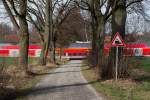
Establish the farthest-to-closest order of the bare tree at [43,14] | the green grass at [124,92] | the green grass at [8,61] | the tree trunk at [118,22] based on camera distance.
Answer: the bare tree at [43,14], the tree trunk at [118,22], the green grass at [8,61], the green grass at [124,92]

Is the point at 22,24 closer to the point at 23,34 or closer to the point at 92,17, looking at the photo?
the point at 23,34

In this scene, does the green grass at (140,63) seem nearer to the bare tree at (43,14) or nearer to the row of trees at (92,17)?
the row of trees at (92,17)

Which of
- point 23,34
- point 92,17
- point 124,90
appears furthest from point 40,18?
point 124,90

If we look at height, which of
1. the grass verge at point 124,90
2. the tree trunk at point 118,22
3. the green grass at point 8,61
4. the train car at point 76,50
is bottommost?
the train car at point 76,50

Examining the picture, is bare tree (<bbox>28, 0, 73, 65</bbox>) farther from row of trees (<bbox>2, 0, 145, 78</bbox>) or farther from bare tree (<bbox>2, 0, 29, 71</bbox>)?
bare tree (<bbox>2, 0, 29, 71</bbox>)

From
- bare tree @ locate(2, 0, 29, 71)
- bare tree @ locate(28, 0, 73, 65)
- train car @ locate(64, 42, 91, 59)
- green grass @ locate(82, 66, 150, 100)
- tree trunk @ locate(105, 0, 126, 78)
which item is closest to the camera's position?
green grass @ locate(82, 66, 150, 100)

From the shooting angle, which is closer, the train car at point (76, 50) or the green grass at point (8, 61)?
the green grass at point (8, 61)

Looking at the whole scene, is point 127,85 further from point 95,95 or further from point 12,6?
point 12,6

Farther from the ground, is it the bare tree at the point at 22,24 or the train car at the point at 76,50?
the bare tree at the point at 22,24

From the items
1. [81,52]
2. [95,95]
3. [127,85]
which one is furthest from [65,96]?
[81,52]

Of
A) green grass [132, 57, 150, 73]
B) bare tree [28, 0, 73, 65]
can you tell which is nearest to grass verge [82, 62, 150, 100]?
green grass [132, 57, 150, 73]

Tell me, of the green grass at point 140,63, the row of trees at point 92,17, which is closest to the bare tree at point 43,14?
the row of trees at point 92,17

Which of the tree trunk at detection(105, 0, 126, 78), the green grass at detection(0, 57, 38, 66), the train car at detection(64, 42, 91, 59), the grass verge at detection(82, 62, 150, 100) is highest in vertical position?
the tree trunk at detection(105, 0, 126, 78)

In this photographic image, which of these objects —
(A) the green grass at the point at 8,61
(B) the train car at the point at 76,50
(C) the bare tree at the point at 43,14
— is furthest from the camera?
(B) the train car at the point at 76,50
